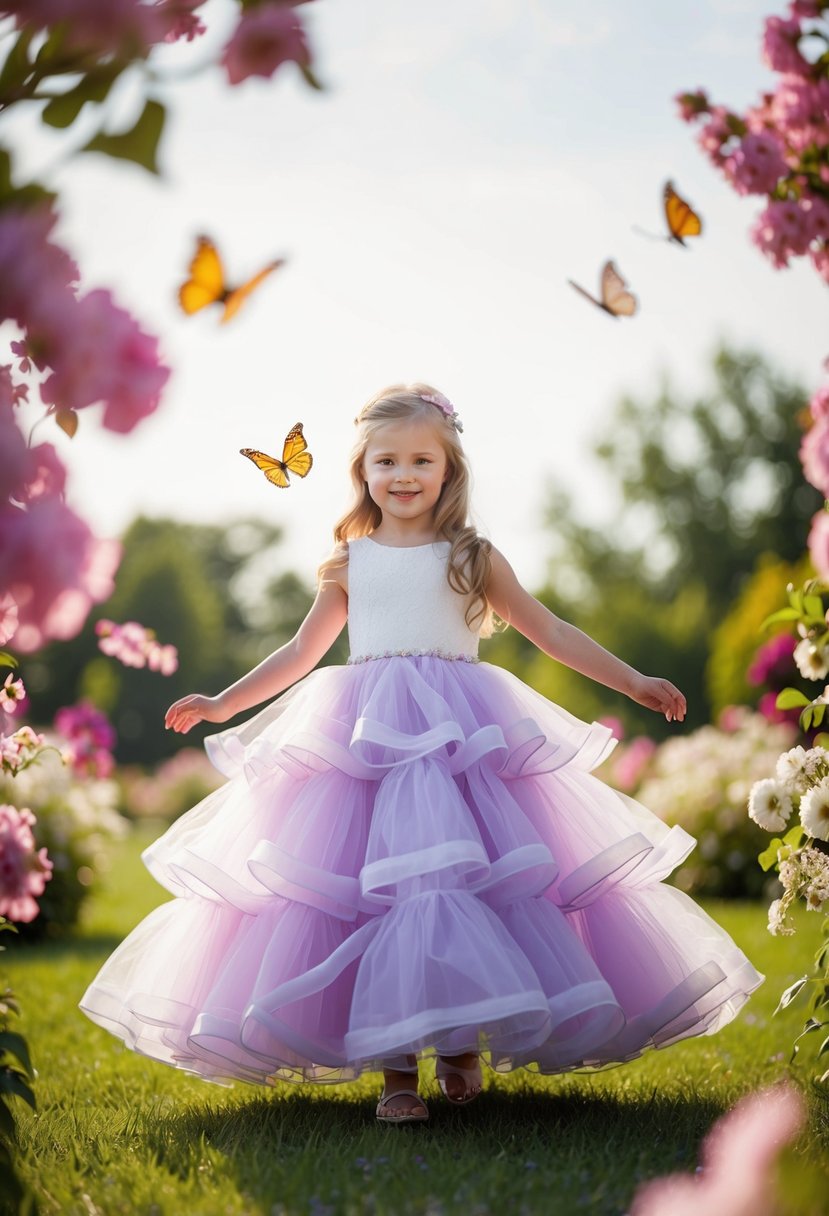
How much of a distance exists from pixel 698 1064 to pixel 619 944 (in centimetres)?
123

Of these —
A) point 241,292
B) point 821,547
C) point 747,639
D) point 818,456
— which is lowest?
point 747,639

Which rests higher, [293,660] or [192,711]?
[293,660]

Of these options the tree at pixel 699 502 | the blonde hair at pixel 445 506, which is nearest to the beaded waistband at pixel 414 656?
the blonde hair at pixel 445 506

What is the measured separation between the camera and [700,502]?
3428cm

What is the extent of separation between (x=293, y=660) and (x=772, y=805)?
1.47 m

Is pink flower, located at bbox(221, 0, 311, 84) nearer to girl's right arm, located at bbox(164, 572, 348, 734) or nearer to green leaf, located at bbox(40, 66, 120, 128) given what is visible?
green leaf, located at bbox(40, 66, 120, 128)

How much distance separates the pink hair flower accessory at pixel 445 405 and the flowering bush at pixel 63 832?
15.1 feet

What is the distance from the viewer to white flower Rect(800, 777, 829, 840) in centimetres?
295

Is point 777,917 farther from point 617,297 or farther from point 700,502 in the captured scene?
point 700,502

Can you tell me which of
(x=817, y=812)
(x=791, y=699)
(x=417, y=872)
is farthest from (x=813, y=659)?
(x=417, y=872)

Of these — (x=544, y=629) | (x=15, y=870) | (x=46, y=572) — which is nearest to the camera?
(x=46, y=572)

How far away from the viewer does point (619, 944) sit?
10.0 ft

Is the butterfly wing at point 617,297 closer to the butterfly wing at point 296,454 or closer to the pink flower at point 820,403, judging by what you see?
the pink flower at point 820,403

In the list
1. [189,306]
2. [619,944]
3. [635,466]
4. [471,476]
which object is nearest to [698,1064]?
[619,944]
